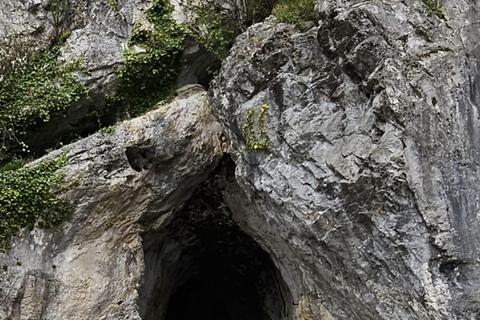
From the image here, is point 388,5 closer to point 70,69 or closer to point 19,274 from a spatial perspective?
point 70,69

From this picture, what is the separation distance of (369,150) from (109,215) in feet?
12.8

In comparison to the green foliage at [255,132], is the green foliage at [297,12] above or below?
above

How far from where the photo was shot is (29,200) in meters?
6.67

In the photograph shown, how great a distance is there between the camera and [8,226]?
657cm

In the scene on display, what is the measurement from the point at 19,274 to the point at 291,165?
155 inches

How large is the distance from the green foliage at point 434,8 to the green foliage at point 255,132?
7.80 ft

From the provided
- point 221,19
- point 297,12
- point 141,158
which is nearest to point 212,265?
point 141,158

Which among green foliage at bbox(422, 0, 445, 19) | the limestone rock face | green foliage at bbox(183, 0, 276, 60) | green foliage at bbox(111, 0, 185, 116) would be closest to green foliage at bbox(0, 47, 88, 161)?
green foliage at bbox(111, 0, 185, 116)

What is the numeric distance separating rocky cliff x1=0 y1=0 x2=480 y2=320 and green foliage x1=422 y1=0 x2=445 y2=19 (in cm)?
2

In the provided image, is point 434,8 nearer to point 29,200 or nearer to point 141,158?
point 141,158

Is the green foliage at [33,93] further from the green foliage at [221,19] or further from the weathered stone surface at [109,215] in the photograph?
the green foliage at [221,19]

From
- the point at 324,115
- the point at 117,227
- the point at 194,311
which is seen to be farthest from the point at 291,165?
the point at 194,311

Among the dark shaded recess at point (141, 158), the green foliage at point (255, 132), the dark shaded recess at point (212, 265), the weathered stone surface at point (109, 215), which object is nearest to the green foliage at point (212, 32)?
the weathered stone surface at point (109, 215)

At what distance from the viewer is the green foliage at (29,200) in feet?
21.6
